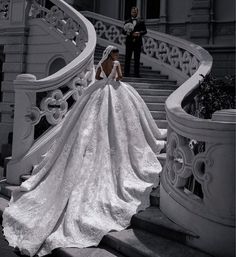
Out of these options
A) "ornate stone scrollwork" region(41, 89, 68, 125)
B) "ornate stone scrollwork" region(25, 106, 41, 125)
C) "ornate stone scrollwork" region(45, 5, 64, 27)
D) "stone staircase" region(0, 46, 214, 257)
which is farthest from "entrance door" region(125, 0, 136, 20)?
"stone staircase" region(0, 46, 214, 257)

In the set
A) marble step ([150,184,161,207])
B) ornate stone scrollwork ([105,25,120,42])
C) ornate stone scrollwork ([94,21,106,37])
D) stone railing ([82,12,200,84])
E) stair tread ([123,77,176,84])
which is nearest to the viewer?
marble step ([150,184,161,207])

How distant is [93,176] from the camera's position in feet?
16.8

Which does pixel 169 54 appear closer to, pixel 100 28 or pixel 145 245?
pixel 100 28

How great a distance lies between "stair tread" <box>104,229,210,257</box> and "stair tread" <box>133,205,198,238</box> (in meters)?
0.13

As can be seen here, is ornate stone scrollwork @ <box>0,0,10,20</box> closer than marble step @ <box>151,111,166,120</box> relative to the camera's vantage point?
No

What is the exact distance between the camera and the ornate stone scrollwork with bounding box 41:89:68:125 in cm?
662

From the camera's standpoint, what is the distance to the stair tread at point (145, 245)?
11.9 ft

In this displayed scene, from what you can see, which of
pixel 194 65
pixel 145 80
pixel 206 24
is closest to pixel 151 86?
pixel 145 80

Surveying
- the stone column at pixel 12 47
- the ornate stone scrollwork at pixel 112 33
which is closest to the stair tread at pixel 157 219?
the stone column at pixel 12 47

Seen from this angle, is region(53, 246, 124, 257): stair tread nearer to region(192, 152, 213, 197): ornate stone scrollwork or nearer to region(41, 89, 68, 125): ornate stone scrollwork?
region(192, 152, 213, 197): ornate stone scrollwork

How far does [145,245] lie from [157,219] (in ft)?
1.43

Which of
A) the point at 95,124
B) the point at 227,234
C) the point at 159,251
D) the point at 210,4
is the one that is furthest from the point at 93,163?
the point at 210,4

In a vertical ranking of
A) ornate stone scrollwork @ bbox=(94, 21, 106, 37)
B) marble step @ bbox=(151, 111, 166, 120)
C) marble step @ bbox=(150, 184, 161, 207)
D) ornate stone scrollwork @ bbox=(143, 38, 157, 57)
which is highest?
ornate stone scrollwork @ bbox=(94, 21, 106, 37)

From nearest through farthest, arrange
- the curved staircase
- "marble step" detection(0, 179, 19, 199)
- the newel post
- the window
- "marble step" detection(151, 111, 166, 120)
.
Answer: the curved staircase < "marble step" detection(0, 179, 19, 199) < the newel post < "marble step" detection(151, 111, 166, 120) < the window
